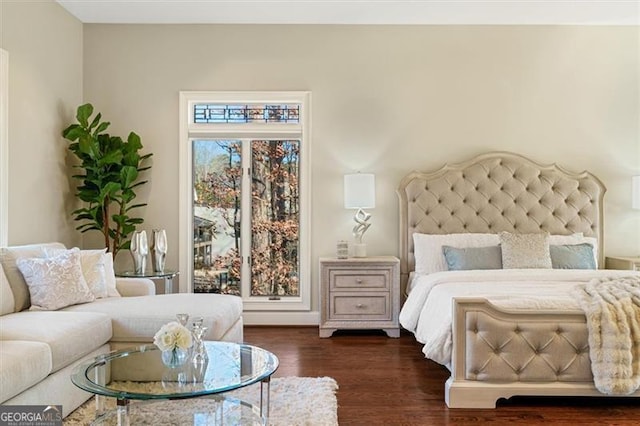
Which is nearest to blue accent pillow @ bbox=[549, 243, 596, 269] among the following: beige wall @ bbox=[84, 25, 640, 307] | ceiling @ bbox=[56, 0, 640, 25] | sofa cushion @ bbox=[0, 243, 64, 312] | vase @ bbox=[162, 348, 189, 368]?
beige wall @ bbox=[84, 25, 640, 307]

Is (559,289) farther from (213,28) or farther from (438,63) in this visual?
(213,28)

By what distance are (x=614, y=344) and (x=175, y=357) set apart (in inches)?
95.8

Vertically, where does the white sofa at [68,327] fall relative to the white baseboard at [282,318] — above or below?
above

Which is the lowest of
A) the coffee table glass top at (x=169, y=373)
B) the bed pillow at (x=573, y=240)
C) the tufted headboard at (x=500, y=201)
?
the coffee table glass top at (x=169, y=373)

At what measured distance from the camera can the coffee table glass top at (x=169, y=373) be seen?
2178mm

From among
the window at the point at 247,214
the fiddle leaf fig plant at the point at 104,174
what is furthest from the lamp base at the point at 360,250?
the fiddle leaf fig plant at the point at 104,174

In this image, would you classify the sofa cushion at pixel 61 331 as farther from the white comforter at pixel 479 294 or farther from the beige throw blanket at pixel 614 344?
the beige throw blanket at pixel 614 344

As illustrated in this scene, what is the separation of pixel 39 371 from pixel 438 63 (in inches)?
172

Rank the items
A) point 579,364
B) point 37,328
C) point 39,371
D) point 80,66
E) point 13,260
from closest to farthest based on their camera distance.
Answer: point 39,371 < point 37,328 < point 579,364 < point 13,260 < point 80,66

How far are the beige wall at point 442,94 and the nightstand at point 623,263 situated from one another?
19 centimetres

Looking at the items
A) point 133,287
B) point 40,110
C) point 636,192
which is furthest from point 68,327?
point 636,192

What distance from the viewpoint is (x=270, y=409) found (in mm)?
2959

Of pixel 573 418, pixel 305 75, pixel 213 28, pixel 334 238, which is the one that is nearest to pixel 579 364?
pixel 573 418

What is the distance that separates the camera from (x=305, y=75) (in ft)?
17.1
